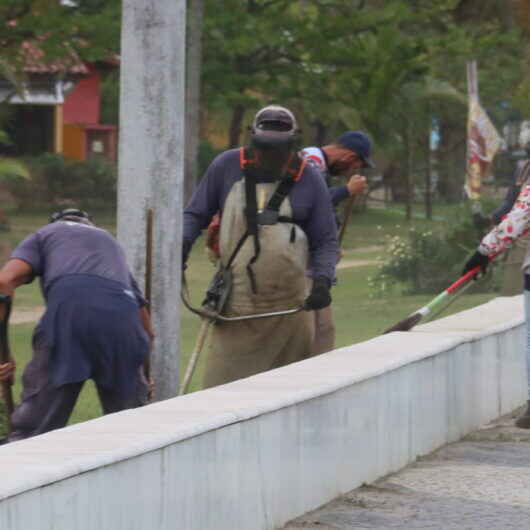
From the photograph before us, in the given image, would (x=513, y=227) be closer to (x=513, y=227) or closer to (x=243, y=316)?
(x=513, y=227)

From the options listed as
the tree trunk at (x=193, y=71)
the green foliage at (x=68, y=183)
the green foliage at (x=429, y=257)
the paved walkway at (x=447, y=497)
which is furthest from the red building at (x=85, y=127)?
the paved walkway at (x=447, y=497)

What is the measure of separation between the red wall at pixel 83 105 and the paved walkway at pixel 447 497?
3717 centimetres

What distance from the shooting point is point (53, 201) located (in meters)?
36.8

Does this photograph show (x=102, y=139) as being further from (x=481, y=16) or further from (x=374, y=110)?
(x=481, y=16)

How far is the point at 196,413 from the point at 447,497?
1431 millimetres

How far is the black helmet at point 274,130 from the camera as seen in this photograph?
7.25 meters

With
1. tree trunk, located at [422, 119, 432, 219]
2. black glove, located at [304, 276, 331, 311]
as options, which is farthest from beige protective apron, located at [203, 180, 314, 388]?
tree trunk, located at [422, 119, 432, 219]

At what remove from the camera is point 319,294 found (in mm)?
7312

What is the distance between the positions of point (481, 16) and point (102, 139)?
17294mm

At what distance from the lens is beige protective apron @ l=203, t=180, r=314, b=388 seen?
7328 mm

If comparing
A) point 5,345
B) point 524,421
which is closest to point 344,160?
point 524,421

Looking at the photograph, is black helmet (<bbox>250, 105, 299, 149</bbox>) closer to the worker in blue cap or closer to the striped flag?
the worker in blue cap

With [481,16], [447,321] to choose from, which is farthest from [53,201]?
[447,321]

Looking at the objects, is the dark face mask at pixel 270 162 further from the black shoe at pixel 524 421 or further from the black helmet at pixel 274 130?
the black shoe at pixel 524 421
